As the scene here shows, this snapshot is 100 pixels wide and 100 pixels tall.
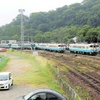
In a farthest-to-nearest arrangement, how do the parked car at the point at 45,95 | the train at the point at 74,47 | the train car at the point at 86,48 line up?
the train at the point at 74,47 → the train car at the point at 86,48 → the parked car at the point at 45,95

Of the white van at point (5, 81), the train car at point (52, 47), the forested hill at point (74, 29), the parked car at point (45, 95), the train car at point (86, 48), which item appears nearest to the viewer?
the parked car at point (45, 95)

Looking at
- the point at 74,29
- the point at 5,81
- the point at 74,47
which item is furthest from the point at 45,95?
the point at 74,29

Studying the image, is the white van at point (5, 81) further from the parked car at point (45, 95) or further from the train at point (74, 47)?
the train at point (74, 47)

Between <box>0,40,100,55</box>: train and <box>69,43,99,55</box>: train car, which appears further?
<box>0,40,100,55</box>: train

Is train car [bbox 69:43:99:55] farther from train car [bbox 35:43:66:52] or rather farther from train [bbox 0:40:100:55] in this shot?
train car [bbox 35:43:66:52]

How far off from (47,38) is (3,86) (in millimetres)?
126913

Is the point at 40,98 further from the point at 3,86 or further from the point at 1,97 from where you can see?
the point at 3,86

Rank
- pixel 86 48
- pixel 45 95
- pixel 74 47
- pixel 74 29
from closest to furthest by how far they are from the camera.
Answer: pixel 45 95, pixel 86 48, pixel 74 47, pixel 74 29

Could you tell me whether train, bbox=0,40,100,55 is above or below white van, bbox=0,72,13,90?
above

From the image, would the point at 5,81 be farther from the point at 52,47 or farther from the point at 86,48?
the point at 52,47

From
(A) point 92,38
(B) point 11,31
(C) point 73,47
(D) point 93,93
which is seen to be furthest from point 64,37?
(D) point 93,93

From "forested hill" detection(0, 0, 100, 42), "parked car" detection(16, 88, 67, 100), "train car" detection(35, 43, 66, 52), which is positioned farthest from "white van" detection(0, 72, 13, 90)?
"forested hill" detection(0, 0, 100, 42)

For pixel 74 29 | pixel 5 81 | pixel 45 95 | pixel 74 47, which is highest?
pixel 74 29

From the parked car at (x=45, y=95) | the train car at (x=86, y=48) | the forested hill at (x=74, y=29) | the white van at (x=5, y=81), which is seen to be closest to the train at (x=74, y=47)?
the train car at (x=86, y=48)
